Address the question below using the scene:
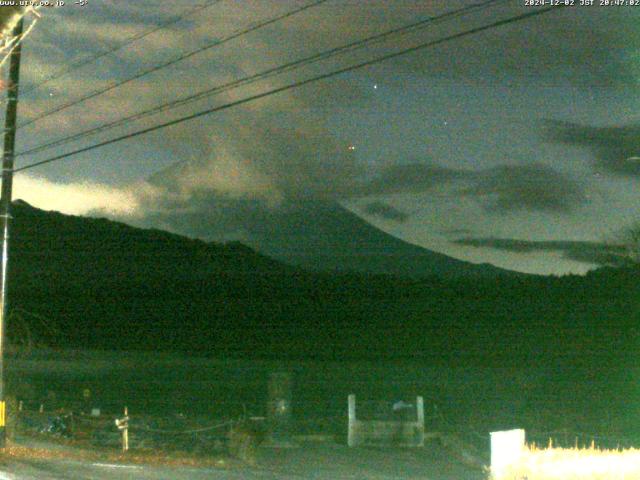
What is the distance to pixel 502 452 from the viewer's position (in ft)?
49.7

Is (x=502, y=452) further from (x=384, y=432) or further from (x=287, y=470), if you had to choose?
(x=384, y=432)

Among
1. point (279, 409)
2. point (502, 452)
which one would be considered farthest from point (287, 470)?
point (279, 409)

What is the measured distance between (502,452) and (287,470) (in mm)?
5375

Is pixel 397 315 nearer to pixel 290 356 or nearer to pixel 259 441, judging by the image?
pixel 290 356

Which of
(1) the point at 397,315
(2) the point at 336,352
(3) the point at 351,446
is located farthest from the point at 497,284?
(3) the point at 351,446

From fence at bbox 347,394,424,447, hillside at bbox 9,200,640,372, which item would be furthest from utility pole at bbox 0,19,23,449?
hillside at bbox 9,200,640,372

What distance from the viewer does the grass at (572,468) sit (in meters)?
14.2

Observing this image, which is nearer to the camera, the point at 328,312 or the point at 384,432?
the point at 384,432

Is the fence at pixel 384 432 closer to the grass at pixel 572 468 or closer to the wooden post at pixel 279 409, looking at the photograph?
the wooden post at pixel 279 409

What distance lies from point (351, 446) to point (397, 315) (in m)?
56.4

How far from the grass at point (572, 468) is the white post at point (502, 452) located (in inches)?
3.0

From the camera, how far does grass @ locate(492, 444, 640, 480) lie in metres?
14.2

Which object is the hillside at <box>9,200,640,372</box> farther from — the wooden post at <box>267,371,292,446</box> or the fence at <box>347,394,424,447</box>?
the fence at <box>347,394,424,447</box>

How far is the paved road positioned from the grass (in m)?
1.79
